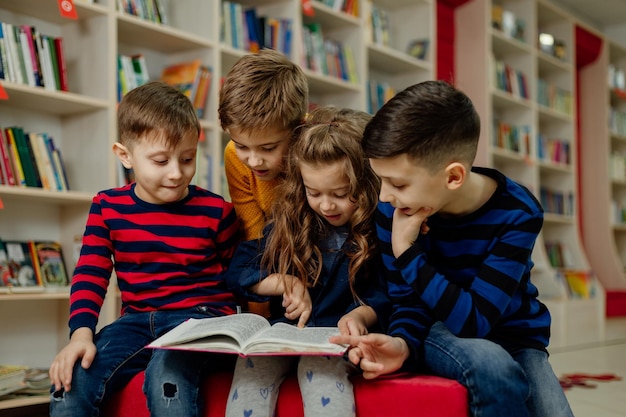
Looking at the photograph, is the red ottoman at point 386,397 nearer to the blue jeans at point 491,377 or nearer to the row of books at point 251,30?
the blue jeans at point 491,377

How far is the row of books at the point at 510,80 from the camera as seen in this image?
15.9ft

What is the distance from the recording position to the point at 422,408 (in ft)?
3.93

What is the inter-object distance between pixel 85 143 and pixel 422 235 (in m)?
1.80

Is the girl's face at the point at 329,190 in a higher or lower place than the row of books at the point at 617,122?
lower

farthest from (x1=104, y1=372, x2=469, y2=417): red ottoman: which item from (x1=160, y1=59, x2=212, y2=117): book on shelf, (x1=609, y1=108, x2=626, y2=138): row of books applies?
(x1=609, y1=108, x2=626, y2=138): row of books

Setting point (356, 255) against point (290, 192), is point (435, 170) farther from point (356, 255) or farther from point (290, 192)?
point (290, 192)

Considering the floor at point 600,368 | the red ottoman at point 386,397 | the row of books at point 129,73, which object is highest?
the row of books at point 129,73

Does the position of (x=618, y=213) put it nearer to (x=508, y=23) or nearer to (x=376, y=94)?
(x=508, y=23)

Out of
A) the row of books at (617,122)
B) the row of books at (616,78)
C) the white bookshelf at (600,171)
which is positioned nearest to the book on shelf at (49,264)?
the white bookshelf at (600,171)

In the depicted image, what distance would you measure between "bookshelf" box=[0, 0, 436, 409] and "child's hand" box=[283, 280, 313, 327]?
49.9 inches

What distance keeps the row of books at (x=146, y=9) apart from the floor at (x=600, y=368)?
7.48 feet

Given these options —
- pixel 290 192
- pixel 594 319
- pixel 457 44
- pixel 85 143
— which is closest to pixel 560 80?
pixel 457 44

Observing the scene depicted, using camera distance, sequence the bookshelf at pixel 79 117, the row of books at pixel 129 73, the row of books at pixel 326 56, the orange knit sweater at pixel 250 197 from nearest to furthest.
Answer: the orange knit sweater at pixel 250 197 < the bookshelf at pixel 79 117 < the row of books at pixel 129 73 < the row of books at pixel 326 56

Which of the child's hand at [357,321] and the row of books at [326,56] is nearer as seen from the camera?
the child's hand at [357,321]
